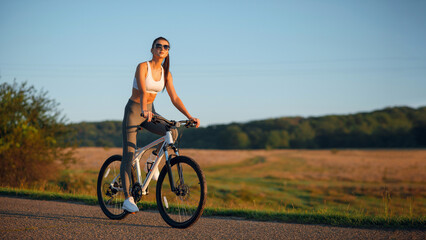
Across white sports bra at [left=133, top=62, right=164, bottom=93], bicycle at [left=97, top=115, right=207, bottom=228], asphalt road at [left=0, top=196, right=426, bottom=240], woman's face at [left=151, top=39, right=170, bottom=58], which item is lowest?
asphalt road at [left=0, top=196, right=426, bottom=240]

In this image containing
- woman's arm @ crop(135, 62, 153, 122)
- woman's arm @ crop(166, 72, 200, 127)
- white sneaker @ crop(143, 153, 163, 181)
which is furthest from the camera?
woman's arm @ crop(166, 72, 200, 127)

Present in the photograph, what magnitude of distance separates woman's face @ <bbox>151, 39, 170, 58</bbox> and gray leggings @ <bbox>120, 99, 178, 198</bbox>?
721mm

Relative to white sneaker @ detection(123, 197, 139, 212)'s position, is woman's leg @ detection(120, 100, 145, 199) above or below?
above

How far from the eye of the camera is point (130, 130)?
200 inches

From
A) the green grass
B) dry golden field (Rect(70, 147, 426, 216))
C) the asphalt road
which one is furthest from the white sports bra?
dry golden field (Rect(70, 147, 426, 216))

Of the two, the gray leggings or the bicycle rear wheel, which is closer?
the gray leggings

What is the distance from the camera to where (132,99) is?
510 centimetres

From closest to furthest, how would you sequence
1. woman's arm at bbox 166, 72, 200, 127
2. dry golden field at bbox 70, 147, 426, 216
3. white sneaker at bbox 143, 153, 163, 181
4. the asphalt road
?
the asphalt road → white sneaker at bbox 143, 153, 163, 181 → woman's arm at bbox 166, 72, 200, 127 → dry golden field at bbox 70, 147, 426, 216

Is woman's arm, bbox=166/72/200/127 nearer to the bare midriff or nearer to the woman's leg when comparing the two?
the bare midriff

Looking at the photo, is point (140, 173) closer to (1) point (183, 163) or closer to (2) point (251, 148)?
(1) point (183, 163)

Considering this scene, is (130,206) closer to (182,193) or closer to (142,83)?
(182,193)

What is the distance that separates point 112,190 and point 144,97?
69.0 inches

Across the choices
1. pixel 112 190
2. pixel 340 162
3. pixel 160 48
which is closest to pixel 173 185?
pixel 112 190

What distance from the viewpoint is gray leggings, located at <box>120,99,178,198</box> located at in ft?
16.6
